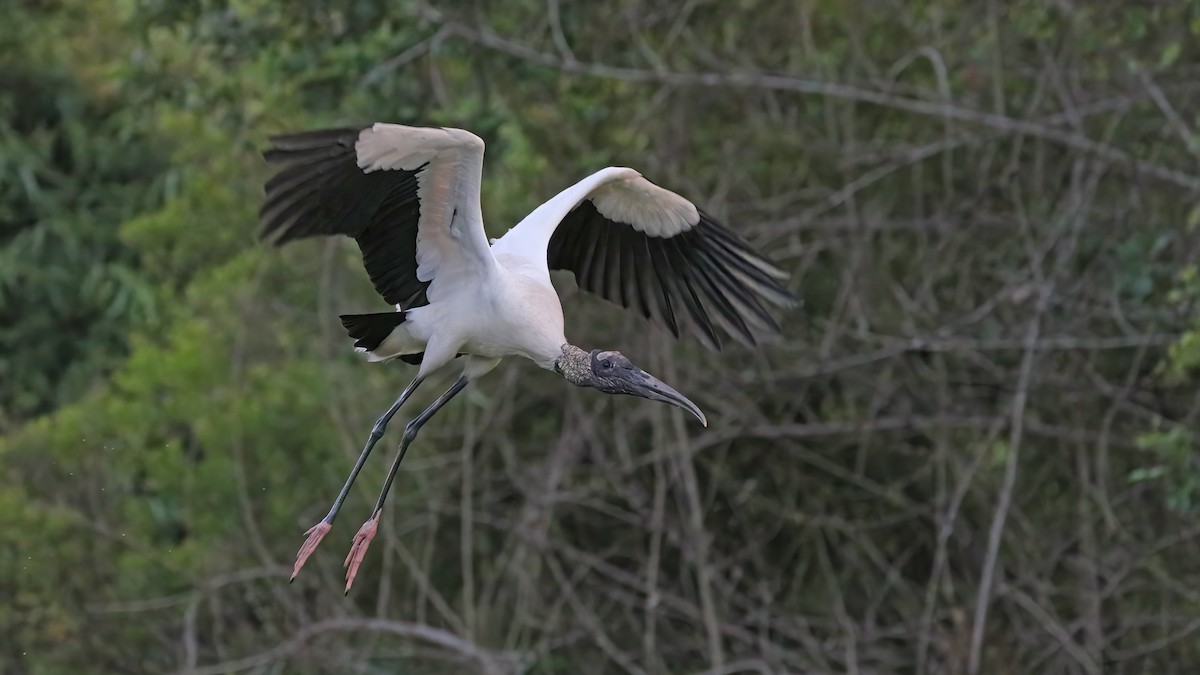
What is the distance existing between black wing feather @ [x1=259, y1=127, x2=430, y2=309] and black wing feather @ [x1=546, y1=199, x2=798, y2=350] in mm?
958

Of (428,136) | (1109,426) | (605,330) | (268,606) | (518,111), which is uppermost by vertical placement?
(428,136)

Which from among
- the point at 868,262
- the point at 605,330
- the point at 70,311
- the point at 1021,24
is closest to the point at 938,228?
the point at 868,262

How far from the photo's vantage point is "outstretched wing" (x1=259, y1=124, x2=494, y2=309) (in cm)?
639

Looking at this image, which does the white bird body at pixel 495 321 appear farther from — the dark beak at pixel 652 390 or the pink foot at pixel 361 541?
the pink foot at pixel 361 541

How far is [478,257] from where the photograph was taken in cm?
685

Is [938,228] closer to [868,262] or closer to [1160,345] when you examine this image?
[868,262]

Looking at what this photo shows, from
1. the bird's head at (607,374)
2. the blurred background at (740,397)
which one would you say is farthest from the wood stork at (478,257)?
the blurred background at (740,397)

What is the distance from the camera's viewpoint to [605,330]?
10.5 meters

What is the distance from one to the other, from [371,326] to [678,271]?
1.29 meters

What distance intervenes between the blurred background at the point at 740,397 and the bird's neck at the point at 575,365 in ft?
9.48

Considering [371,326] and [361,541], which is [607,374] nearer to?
[371,326]

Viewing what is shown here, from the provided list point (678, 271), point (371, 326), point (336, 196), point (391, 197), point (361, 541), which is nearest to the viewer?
point (336, 196)

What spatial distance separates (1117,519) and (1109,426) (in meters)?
0.45

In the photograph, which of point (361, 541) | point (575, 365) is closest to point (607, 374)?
point (575, 365)
